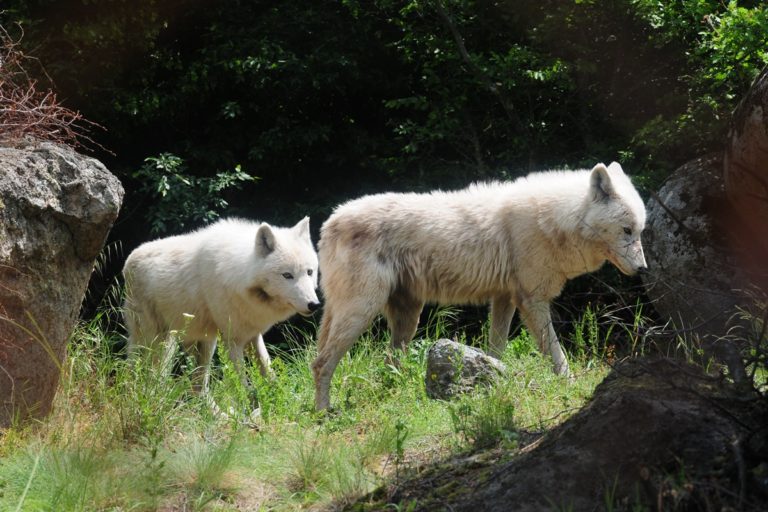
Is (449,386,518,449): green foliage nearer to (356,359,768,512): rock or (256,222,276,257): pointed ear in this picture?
(356,359,768,512): rock

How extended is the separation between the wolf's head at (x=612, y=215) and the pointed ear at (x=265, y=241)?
2.54m

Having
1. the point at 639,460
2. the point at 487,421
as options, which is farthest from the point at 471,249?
the point at 639,460

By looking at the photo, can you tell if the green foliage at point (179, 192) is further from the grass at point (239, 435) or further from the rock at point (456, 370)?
the rock at point (456, 370)

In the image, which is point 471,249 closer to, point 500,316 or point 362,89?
point 500,316

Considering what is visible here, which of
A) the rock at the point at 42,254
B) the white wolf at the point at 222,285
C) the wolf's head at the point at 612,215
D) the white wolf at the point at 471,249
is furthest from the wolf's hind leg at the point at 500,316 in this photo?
the rock at the point at 42,254

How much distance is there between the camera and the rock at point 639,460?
300 centimetres

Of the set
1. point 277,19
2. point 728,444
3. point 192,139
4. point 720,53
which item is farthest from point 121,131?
point 728,444

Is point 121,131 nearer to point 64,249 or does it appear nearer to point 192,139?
point 192,139

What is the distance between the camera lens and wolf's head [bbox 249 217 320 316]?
7156mm

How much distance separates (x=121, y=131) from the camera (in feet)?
36.9

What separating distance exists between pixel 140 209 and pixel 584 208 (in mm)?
6818

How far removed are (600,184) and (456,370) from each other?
2210 millimetres

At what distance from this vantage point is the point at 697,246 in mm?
7086

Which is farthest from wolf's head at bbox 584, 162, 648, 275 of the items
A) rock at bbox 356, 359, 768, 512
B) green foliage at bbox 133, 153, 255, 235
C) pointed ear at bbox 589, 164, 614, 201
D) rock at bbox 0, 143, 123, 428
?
green foliage at bbox 133, 153, 255, 235
